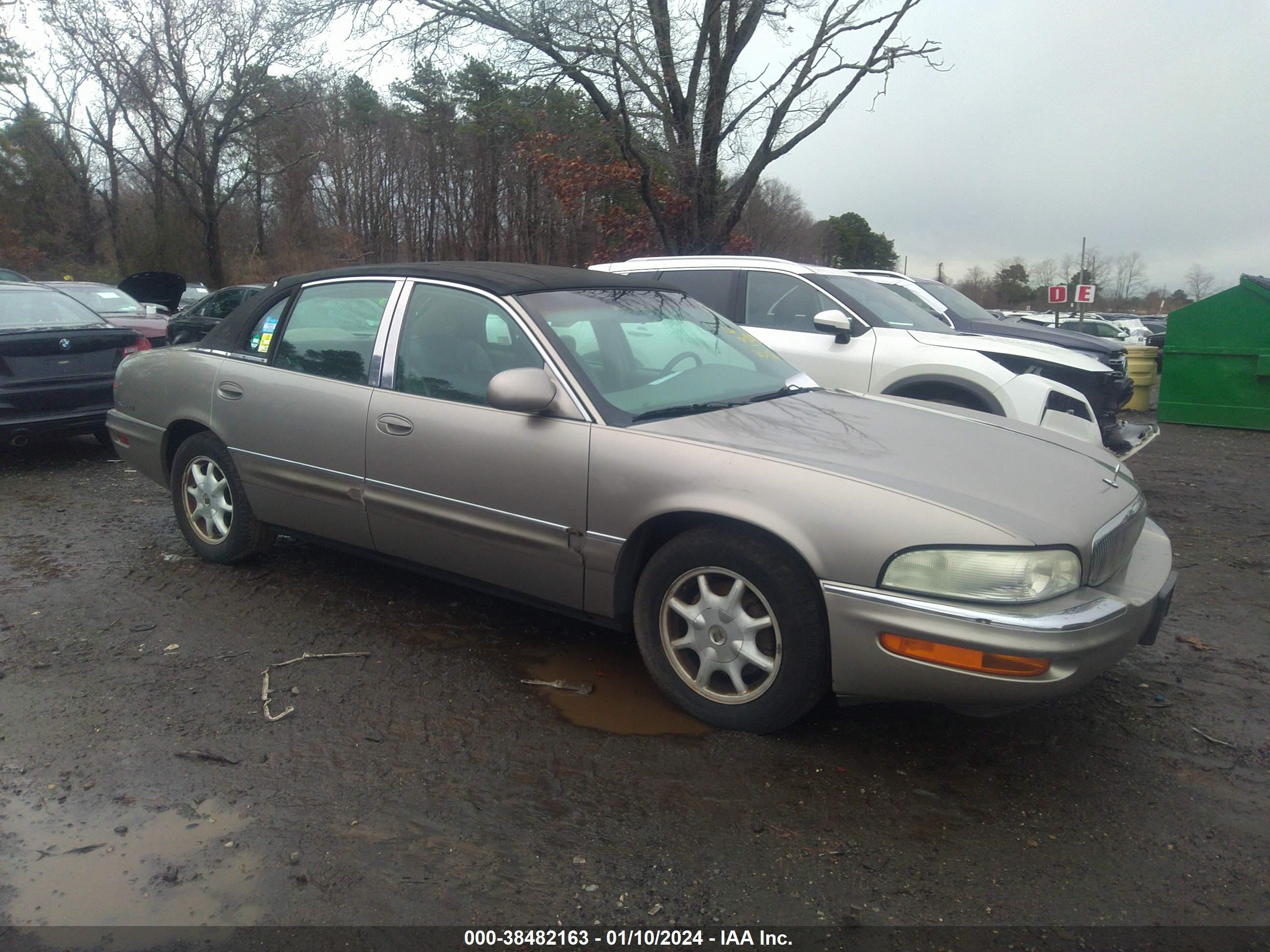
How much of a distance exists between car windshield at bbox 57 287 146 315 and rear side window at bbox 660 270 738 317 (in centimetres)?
686

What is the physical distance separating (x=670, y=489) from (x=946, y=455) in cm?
98

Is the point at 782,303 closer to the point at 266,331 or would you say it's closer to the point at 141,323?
the point at 266,331

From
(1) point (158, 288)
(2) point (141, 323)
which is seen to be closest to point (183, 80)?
(1) point (158, 288)

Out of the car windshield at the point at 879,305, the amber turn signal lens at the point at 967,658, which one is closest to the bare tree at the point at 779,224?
the car windshield at the point at 879,305

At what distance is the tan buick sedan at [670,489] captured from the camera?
2775mm

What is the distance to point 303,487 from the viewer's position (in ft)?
14.1

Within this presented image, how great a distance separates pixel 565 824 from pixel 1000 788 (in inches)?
53.3

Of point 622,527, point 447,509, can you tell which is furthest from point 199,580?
point 622,527

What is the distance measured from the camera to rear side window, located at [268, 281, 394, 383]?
4.20m

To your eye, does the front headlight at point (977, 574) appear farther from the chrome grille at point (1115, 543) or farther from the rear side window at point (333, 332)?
the rear side window at point (333, 332)

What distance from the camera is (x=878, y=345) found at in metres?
6.73

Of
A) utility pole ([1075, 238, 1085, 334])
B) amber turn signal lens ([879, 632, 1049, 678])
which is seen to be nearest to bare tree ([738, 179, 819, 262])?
utility pole ([1075, 238, 1085, 334])

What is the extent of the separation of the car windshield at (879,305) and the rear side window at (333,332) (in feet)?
12.9

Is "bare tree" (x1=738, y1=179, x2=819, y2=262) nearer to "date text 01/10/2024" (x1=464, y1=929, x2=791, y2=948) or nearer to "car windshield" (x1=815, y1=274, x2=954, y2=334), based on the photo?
"car windshield" (x1=815, y1=274, x2=954, y2=334)
